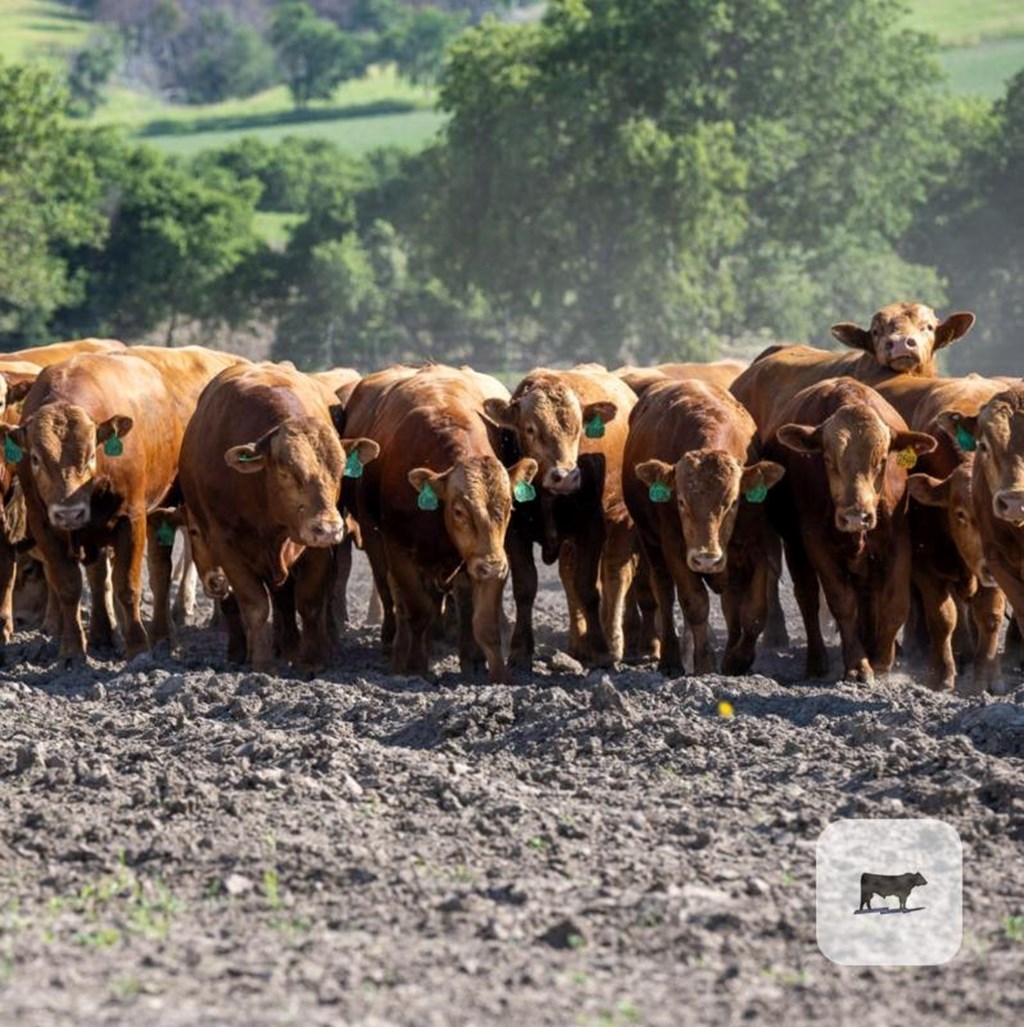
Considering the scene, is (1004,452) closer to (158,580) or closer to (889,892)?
(889,892)

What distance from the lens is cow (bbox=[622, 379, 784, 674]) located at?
12.0 meters

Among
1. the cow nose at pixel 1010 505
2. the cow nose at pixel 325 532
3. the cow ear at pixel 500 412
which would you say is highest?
the cow ear at pixel 500 412

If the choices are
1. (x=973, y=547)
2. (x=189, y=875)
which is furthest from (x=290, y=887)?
(x=973, y=547)

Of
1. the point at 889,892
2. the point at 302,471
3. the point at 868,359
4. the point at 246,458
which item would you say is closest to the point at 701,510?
the point at 302,471

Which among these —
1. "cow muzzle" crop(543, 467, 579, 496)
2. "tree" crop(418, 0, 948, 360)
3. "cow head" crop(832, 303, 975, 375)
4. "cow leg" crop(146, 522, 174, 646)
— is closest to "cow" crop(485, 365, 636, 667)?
"cow muzzle" crop(543, 467, 579, 496)

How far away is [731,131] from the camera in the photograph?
51.6m

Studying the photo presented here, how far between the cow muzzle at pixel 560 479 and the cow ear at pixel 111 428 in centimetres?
251

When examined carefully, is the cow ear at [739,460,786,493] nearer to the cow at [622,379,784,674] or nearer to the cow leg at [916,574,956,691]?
the cow at [622,379,784,674]

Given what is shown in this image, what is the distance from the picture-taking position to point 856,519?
38.7 ft

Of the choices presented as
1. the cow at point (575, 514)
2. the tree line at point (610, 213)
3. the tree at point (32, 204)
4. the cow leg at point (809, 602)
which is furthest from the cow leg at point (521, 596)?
the tree line at point (610, 213)

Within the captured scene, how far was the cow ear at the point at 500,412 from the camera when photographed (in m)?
13.1

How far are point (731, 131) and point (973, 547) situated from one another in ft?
134

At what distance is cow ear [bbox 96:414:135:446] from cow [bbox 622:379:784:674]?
3.01 meters

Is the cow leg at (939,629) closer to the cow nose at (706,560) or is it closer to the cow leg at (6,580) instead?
the cow nose at (706,560)
